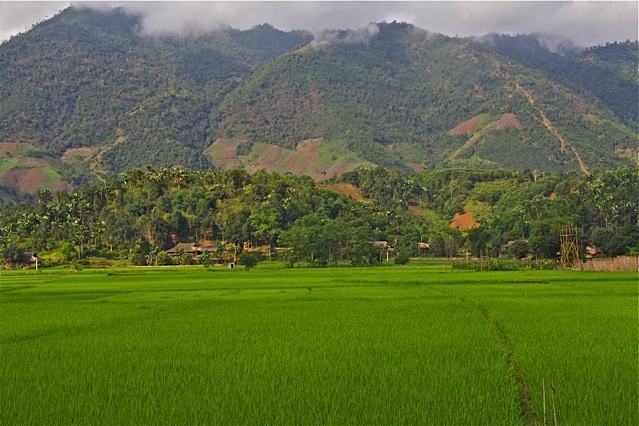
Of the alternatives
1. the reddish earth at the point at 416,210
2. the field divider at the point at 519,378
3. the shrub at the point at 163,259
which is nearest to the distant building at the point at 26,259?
the shrub at the point at 163,259

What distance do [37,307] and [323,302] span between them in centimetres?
1193

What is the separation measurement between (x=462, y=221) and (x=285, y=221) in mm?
44731

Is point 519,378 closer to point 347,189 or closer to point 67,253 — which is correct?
point 67,253

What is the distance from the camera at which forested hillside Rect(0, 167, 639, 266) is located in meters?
87.4

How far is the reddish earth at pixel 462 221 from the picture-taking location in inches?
5359

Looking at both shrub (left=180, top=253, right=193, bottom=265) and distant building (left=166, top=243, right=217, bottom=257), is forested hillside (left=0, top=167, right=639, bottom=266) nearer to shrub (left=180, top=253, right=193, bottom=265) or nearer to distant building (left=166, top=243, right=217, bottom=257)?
shrub (left=180, top=253, right=193, bottom=265)

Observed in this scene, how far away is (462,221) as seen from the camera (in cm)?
13988

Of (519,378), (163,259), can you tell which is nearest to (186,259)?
(163,259)

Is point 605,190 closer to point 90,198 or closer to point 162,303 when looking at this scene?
point 90,198

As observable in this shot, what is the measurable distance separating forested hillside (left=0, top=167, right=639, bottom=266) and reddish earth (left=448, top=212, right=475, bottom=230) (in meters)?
0.57

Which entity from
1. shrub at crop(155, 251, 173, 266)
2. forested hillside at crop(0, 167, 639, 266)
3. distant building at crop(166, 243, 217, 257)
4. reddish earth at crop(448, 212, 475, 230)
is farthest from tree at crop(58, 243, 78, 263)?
reddish earth at crop(448, 212, 475, 230)

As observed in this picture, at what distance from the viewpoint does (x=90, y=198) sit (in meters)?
119

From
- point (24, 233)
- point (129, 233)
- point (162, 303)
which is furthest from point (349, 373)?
point (24, 233)

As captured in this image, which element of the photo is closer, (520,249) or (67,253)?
(67,253)
